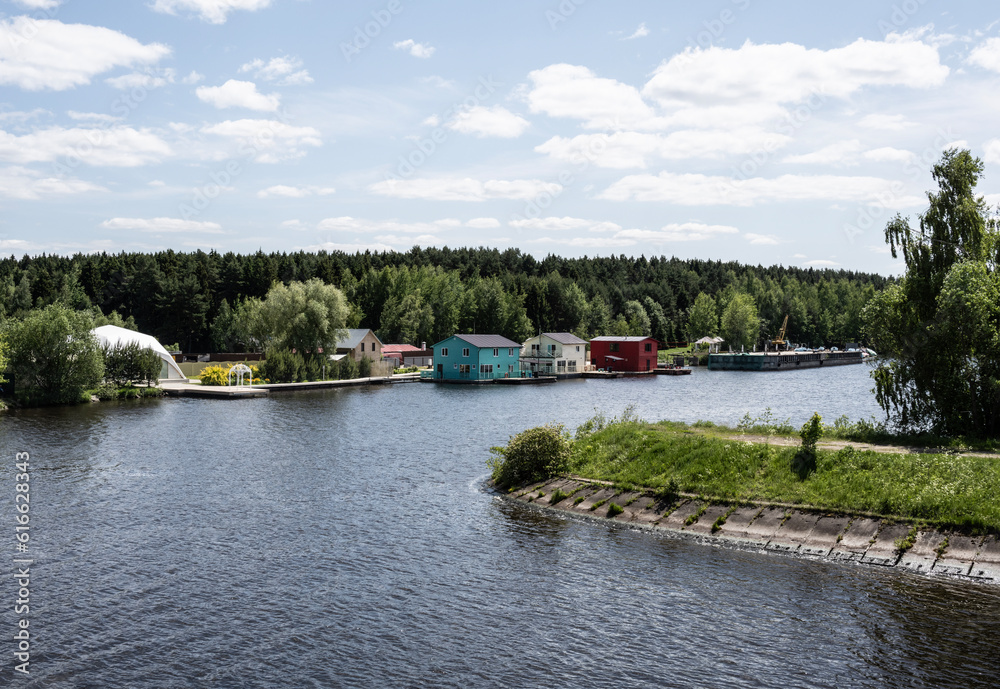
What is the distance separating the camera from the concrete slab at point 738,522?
25.9 meters

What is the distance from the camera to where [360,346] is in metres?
110

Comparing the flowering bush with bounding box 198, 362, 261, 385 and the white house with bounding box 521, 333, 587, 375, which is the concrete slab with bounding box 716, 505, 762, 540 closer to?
the flowering bush with bounding box 198, 362, 261, 385

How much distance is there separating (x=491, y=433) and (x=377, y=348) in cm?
6320

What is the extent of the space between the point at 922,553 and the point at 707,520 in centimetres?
675

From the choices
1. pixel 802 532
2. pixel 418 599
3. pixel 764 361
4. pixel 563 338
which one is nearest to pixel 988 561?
pixel 802 532

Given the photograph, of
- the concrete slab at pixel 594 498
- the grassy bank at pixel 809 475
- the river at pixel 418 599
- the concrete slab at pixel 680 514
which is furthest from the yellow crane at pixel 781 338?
the concrete slab at pixel 680 514

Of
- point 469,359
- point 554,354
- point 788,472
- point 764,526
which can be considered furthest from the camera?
point 554,354

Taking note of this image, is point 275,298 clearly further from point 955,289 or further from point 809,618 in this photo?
point 809,618

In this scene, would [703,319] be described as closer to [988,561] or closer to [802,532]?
[802,532]

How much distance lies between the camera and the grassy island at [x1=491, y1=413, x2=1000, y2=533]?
24.4 m

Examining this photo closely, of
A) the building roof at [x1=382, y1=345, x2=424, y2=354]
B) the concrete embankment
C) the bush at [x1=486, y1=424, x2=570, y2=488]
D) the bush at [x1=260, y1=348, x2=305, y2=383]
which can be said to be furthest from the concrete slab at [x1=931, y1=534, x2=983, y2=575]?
the building roof at [x1=382, y1=345, x2=424, y2=354]

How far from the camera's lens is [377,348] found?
114 metres

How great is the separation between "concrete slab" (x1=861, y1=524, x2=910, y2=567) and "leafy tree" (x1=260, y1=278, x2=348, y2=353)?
8144 centimetres

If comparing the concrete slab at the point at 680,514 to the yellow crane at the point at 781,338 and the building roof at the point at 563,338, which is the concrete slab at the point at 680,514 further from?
the yellow crane at the point at 781,338
